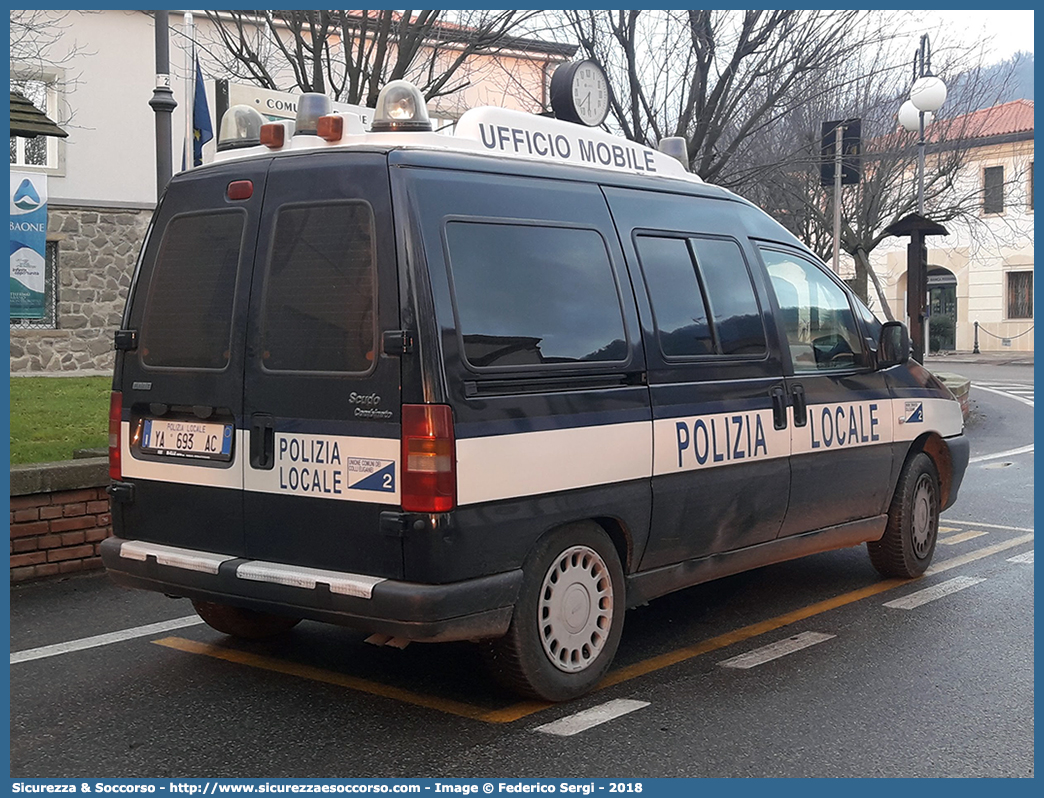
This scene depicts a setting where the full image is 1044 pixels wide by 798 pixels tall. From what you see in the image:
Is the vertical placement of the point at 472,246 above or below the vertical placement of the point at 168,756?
above

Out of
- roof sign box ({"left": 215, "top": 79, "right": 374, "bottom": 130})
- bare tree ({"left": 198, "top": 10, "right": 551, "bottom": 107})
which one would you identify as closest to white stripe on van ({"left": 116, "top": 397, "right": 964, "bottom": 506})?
roof sign box ({"left": 215, "top": 79, "right": 374, "bottom": 130})

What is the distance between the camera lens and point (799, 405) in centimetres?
615

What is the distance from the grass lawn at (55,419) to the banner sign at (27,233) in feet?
4.02

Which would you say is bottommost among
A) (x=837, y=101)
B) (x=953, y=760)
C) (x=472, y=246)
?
(x=953, y=760)

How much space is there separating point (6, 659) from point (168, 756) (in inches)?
61.9

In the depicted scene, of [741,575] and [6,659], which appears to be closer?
[6,659]

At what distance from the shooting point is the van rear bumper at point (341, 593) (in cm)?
439

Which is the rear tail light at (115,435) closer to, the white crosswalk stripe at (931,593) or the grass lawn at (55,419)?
the grass lawn at (55,419)

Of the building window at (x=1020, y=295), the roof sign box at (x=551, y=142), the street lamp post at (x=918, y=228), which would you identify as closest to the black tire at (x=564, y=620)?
the roof sign box at (x=551, y=142)

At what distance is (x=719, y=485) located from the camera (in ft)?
18.5

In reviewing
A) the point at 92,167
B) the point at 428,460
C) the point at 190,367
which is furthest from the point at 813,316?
the point at 92,167

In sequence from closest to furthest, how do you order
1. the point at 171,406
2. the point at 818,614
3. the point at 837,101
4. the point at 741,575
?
the point at 171,406, the point at 818,614, the point at 741,575, the point at 837,101

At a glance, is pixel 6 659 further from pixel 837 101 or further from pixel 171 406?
pixel 837 101

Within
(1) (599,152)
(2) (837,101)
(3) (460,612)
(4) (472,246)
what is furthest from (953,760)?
(2) (837,101)
